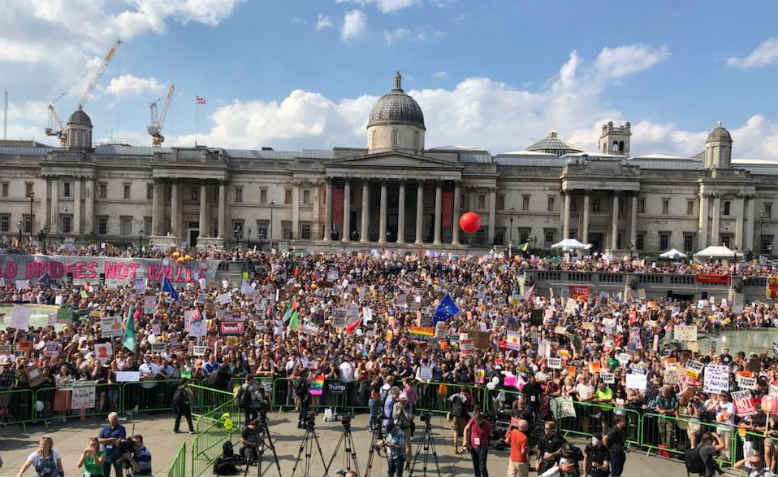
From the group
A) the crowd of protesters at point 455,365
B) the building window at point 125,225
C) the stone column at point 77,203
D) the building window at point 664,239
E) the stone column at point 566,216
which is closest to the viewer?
the crowd of protesters at point 455,365

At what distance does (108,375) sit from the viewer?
1631cm

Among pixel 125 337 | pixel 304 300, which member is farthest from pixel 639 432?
pixel 304 300

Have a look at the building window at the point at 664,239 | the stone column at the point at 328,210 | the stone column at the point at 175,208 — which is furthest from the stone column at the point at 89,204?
the building window at the point at 664,239

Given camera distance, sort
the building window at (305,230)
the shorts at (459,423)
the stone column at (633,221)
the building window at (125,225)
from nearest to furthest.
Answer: the shorts at (459,423)
the stone column at (633,221)
the building window at (305,230)
the building window at (125,225)

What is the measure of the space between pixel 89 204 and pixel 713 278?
62805mm

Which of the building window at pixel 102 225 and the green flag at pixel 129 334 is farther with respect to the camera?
the building window at pixel 102 225

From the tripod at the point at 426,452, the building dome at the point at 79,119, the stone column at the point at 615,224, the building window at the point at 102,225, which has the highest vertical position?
the building dome at the point at 79,119

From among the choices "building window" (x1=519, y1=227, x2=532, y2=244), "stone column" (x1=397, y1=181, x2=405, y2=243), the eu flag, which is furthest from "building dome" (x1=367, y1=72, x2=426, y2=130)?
the eu flag

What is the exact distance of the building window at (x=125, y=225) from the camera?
230ft

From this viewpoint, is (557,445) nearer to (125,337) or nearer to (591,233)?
(125,337)

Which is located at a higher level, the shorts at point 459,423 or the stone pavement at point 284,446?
the shorts at point 459,423

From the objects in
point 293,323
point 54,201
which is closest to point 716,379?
point 293,323

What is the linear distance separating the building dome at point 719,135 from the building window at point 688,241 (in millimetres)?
11310

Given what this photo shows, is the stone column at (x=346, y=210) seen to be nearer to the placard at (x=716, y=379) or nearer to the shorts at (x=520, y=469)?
the placard at (x=716, y=379)
